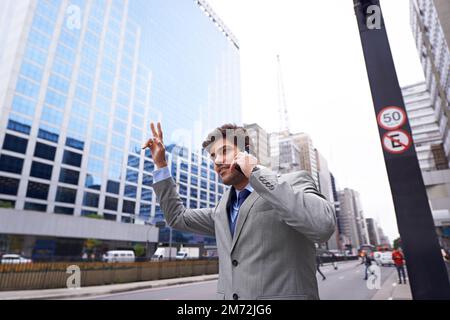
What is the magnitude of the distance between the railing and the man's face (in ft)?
20.0

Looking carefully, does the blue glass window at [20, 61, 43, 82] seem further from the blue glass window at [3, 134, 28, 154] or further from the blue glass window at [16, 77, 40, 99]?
the blue glass window at [3, 134, 28, 154]

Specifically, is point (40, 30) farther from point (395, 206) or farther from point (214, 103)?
point (395, 206)

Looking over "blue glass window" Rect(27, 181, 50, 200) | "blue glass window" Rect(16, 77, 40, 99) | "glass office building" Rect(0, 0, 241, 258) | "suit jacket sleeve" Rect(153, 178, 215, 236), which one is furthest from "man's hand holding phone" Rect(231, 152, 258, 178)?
"blue glass window" Rect(16, 77, 40, 99)

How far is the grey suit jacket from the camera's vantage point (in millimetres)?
704

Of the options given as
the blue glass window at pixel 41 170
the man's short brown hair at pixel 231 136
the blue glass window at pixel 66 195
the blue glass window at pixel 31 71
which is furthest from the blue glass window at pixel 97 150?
the man's short brown hair at pixel 231 136

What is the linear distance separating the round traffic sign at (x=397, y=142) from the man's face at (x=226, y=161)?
971 millimetres

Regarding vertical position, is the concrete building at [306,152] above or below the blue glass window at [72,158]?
below

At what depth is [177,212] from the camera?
1284 mm

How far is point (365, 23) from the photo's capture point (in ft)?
5.39

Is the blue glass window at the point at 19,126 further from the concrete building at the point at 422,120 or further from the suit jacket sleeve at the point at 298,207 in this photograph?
the concrete building at the point at 422,120

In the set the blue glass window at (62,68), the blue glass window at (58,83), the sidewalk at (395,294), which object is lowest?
the sidewalk at (395,294)

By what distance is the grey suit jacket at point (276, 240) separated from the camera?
704 mm

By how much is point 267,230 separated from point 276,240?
0.04m

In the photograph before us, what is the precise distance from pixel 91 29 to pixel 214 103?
31.1 meters
